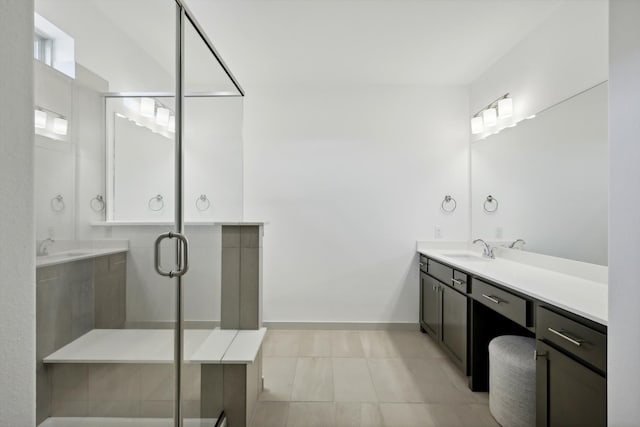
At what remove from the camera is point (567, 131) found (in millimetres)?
2145

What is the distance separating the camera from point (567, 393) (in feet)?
4.51

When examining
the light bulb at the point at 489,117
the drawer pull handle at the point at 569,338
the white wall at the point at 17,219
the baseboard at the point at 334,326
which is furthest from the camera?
the baseboard at the point at 334,326

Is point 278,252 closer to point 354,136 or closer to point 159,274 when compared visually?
point 354,136

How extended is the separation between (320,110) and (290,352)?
2.56 metres

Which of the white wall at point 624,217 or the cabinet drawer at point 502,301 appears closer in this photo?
the white wall at point 624,217

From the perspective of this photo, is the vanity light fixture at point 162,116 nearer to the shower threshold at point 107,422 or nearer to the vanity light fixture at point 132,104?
the vanity light fixture at point 132,104

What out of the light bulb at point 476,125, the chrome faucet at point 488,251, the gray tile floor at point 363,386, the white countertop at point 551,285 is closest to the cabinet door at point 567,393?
the white countertop at point 551,285

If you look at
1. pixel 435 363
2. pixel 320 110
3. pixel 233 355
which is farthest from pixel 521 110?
pixel 233 355

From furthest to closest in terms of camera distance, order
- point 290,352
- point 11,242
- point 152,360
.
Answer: point 290,352 < point 152,360 < point 11,242

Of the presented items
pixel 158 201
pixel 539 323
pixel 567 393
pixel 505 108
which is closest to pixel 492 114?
pixel 505 108

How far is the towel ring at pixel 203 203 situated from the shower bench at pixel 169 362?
61 centimetres

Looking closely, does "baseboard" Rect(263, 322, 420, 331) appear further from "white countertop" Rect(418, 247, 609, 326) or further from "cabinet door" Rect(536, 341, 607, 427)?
"cabinet door" Rect(536, 341, 607, 427)

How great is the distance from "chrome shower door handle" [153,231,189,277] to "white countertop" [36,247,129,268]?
0.29 meters

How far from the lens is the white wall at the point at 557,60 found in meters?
1.94
